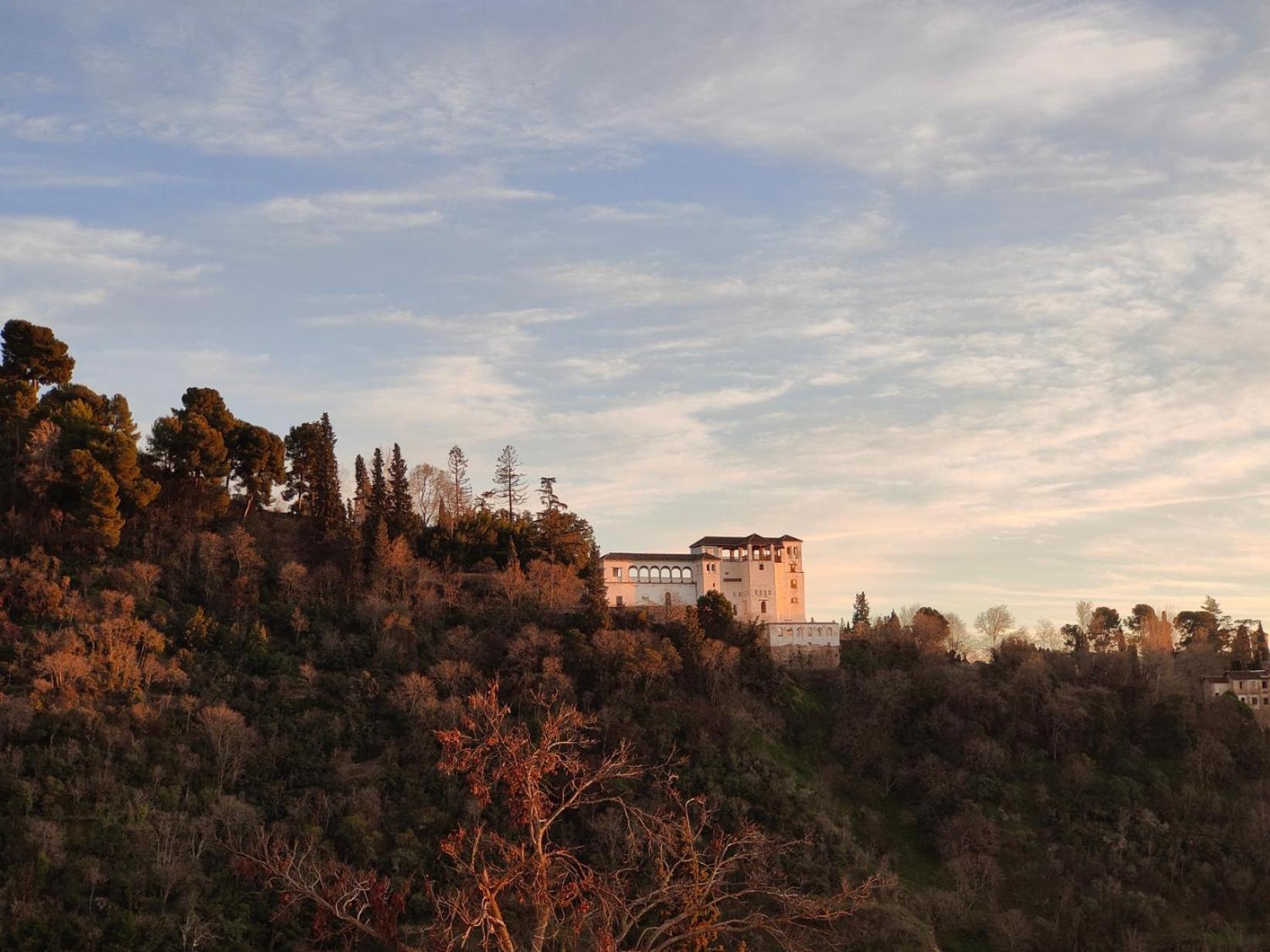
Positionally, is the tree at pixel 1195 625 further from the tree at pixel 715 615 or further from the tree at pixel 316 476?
the tree at pixel 316 476

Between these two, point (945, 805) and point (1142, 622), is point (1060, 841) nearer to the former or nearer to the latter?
point (945, 805)

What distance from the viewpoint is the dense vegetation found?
37.8 metres

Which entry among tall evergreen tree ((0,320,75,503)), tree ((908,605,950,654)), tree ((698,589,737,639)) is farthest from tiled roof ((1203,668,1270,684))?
tall evergreen tree ((0,320,75,503))

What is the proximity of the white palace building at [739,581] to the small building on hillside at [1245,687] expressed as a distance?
20076 millimetres

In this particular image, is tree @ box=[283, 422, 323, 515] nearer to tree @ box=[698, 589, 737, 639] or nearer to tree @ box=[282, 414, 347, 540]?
tree @ box=[282, 414, 347, 540]

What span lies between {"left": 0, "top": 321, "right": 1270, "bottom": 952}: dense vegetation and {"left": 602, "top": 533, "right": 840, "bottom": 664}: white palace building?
269 centimetres

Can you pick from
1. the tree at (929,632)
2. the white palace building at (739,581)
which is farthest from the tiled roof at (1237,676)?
the white palace building at (739,581)

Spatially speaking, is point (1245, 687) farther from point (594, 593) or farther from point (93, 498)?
point (93, 498)

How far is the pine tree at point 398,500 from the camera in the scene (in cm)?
5606

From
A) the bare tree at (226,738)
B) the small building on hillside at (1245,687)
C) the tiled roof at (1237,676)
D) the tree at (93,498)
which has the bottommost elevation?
the small building on hillside at (1245,687)

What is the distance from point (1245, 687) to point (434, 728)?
43394mm

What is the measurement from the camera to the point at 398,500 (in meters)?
57.3

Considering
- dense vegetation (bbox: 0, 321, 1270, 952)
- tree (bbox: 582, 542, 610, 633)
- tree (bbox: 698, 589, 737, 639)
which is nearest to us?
dense vegetation (bbox: 0, 321, 1270, 952)

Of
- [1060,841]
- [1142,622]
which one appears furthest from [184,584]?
[1142,622]
